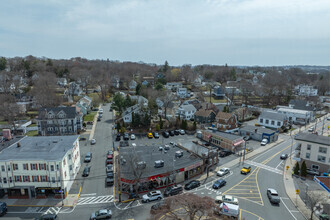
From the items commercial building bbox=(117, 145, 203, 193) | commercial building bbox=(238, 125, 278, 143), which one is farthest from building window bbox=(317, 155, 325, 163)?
commercial building bbox=(117, 145, 203, 193)

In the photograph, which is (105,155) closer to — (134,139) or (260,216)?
(134,139)

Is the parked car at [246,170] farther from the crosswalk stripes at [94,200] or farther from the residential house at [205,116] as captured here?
the residential house at [205,116]

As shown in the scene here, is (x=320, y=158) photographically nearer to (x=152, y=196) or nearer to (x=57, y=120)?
(x=152, y=196)

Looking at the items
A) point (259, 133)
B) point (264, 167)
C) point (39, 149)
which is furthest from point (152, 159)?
point (259, 133)

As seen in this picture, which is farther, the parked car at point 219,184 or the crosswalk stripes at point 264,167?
the crosswalk stripes at point 264,167

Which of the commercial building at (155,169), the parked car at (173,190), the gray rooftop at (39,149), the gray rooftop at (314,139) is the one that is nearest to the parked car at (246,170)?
the commercial building at (155,169)

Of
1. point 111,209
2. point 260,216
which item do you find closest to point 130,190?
point 111,209

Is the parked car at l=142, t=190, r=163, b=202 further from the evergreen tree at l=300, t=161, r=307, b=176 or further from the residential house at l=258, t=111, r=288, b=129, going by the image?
the residential house at l=258, t=111, r=288, b=129
